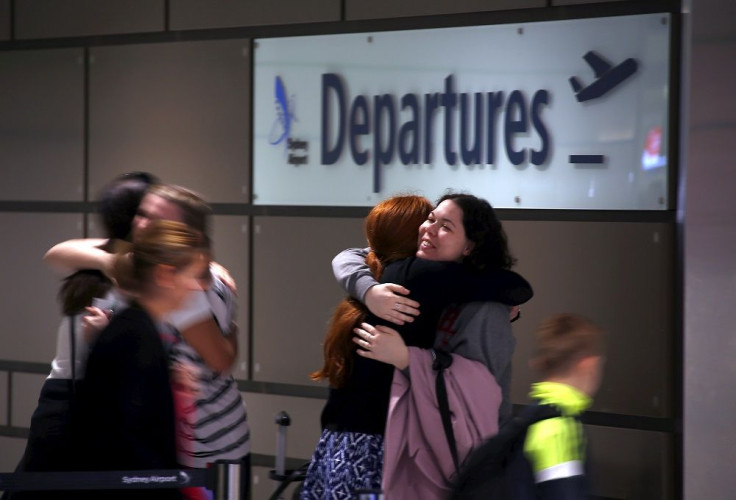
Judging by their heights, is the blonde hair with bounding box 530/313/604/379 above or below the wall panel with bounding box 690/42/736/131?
below

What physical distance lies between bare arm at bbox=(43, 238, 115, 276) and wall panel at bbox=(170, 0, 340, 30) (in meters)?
2.11

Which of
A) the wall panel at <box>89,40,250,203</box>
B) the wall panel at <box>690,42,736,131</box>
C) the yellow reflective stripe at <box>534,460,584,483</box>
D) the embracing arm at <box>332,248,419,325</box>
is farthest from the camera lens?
the wall panel at <box>89,40,250,203</box>

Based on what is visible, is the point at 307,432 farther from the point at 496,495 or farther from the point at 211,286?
the point at 496,495

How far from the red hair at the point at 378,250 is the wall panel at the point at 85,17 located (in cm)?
259

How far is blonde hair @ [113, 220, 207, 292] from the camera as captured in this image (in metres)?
2.92

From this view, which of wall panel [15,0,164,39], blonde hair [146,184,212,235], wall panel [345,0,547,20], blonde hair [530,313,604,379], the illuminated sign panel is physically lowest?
blonde hair [530,313,604,379]

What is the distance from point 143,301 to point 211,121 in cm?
304

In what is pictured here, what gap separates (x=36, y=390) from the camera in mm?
6289

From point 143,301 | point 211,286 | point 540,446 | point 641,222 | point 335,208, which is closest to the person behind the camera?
point 540,446

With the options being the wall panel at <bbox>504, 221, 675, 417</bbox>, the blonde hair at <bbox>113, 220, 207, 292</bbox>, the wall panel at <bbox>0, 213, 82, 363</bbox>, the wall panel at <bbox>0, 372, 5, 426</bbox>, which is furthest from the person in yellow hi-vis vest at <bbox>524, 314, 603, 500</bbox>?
the wall panel at <bbox>0, 372, 5, 426</bbox>

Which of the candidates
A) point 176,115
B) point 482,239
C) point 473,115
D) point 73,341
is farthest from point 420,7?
point 73,341

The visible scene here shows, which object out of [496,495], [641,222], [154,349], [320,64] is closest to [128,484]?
[154,349]

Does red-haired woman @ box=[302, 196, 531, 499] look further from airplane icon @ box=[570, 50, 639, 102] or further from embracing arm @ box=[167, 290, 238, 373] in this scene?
airplane icon @ box=[570, 50, 639, 102]

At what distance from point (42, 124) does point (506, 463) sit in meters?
4.37
